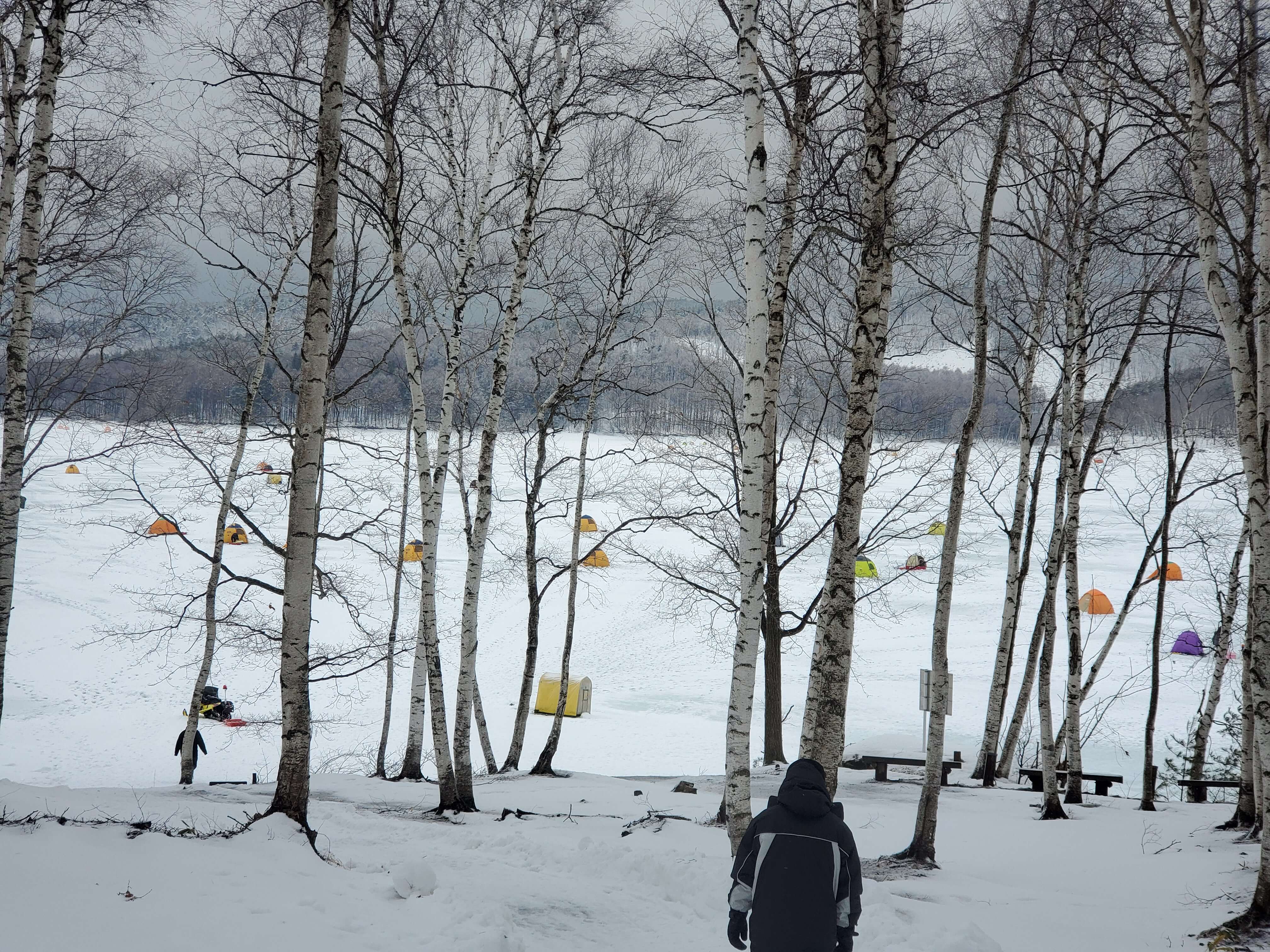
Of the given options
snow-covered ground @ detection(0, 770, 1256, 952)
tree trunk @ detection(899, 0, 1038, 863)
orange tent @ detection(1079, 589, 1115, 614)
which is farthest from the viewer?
orange tent @ detection(1079, 589, 1115, 614)

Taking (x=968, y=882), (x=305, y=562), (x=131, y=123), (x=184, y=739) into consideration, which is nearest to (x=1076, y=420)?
(x=968, y=882)

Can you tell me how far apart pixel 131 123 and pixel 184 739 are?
843cm

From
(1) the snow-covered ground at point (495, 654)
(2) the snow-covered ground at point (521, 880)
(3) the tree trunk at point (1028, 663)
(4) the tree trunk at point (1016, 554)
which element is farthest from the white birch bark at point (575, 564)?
(3) the tree trunk at point (1028, 663)

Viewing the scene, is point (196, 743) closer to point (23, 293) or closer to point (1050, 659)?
point (23, 293)

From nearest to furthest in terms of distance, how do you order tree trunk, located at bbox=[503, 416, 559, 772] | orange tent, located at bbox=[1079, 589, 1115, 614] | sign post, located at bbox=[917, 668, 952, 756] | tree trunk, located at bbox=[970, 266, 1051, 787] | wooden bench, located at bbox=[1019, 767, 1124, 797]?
1. sign post, located at bbox=[917, 668, 952, 756]
2. tree trunk, located at bbox=[970, 266, 1051, 787]
3. wooden bench, located at bbox=[1019, 767, 1124, 797]
4. tree trunk, located at bbox=[503, 416, 559, 772]
5. orange tent, located at bbox=[1079, 589, 1115, 614]

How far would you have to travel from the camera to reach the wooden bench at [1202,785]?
1008 cm

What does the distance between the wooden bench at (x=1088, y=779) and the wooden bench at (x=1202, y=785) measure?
3.51 ft

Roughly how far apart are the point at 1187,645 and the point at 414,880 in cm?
2396

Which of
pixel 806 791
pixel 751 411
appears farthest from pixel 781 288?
pixel 806 791

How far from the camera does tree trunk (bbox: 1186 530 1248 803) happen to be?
397 inches

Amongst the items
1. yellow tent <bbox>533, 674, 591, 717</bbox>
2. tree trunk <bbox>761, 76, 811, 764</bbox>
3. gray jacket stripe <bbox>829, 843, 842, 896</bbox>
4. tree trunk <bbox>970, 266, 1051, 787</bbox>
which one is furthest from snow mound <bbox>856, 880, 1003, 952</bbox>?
yellow tent <bbox>533, 674, 591, 717</bbox>

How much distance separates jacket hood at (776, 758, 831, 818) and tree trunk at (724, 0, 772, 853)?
1.99 m

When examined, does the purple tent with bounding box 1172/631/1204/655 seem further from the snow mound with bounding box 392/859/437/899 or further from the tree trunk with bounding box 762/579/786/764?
the snow mound with bounding box 392/859/437/899

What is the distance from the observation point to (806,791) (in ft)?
10.8
